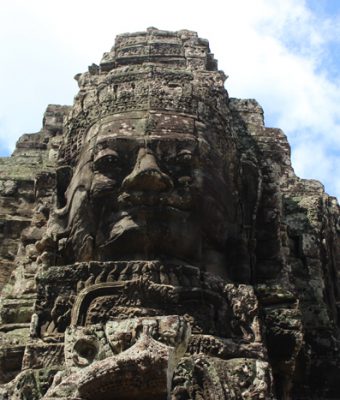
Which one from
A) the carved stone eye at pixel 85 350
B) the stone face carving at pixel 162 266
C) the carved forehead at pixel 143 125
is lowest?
the carved stone eye at pixel 85 350

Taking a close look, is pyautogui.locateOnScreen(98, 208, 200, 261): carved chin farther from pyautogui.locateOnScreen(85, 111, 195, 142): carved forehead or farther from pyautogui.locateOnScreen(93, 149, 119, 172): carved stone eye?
pyautogui.locateOnScreen(85, 111, 195, 142): carved forehead

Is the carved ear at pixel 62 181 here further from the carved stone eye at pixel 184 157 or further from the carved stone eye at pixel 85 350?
the carved stone eye at pixel 85 350

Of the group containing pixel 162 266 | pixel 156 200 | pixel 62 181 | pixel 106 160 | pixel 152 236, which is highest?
pixel 62 181

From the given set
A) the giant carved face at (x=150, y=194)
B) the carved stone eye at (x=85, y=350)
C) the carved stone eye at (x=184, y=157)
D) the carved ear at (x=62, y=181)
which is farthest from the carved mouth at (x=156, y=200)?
the carved stone eye at (x=85, y=350)

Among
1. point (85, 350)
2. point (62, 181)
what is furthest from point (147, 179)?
point (85, 350)

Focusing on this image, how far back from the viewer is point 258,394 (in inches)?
175

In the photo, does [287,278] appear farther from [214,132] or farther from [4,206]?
[4,206]

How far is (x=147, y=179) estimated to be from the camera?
5441 millimetres

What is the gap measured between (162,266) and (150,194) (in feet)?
2.11

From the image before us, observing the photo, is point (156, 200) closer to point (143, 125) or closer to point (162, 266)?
point (162, 266)

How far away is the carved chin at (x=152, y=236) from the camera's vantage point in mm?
5391

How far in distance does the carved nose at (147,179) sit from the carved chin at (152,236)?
0.62 ft

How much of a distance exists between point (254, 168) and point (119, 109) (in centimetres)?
141

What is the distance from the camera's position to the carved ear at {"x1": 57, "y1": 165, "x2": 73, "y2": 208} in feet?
20.9
